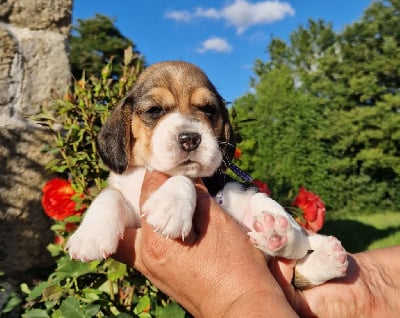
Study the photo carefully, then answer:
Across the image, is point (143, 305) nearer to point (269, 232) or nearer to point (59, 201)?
point (59, 201)

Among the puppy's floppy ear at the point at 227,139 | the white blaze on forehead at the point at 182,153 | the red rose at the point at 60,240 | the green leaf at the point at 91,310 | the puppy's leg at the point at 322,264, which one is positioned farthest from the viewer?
the red rose at the point at 60,240

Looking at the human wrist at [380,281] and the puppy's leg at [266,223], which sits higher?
the puppy's leg at [266,223]

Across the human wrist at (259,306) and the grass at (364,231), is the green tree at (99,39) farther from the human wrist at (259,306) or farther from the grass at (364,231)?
the human wrist at (259,306)

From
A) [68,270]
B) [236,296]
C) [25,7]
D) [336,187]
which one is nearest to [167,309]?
[68,270]

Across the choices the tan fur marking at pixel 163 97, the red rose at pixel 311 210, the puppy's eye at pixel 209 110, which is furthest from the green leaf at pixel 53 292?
the red rose at pixel 311 210

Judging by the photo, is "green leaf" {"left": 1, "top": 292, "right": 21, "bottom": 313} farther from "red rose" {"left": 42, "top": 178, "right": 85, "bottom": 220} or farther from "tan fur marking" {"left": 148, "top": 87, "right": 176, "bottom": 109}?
"tan fur marking" {"left": 148, "top": 87, "right": 176, "bottom": 109}

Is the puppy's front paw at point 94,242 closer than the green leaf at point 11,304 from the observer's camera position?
Yes

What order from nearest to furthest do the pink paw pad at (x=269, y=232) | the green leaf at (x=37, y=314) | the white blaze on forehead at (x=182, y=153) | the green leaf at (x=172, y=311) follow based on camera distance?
1. the pink paw pad at (x=269, y=232)
2. the white blaze on forehead at (x=182, y=153)
3. the green leaf at (x=172, y=311)
4. the green leaf at (x=37, y=314)
